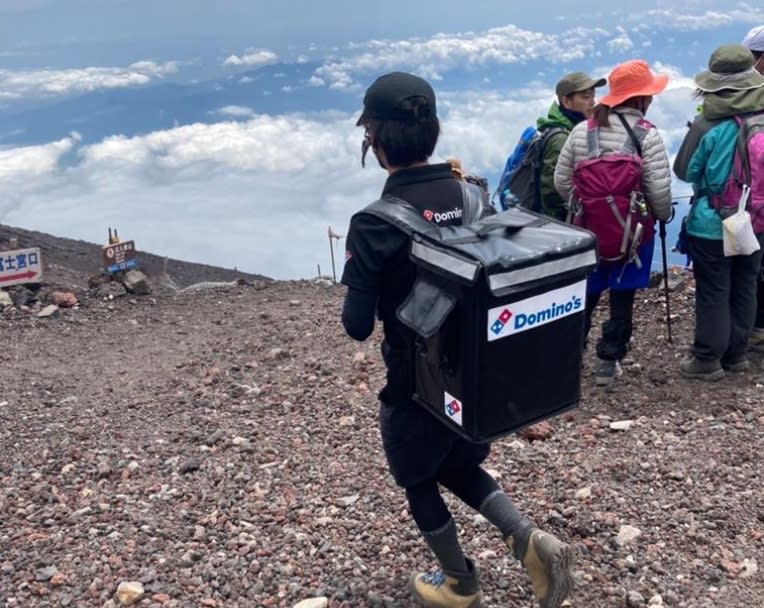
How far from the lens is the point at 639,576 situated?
362 cm

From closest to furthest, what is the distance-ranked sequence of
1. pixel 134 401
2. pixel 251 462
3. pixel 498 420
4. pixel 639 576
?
pixel 498 420
pixel 639 576
pixel 251 462
pixel 134 401

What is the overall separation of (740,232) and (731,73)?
3.33 ft

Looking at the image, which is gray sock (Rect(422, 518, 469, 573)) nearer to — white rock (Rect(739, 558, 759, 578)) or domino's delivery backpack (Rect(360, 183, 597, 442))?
domino's delivery backpack (Rect(360, 183, 597, 442))

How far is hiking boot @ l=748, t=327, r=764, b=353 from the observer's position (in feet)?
20.5

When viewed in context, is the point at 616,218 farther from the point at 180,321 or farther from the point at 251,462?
the point at 180,321

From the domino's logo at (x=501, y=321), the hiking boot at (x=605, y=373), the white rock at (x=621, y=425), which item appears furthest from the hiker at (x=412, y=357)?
the hiking boot at (x=605, y=373)

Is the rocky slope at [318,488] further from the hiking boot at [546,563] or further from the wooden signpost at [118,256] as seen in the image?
the wooden signpost at [118,256]

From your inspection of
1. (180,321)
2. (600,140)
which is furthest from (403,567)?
(180,321)

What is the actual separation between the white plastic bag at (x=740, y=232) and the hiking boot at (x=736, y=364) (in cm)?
101

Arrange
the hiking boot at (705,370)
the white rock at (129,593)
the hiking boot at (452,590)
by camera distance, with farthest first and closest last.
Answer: the hiking boot at (705,370)
the white rock at (129,593)
the hiking boot at (452,590)

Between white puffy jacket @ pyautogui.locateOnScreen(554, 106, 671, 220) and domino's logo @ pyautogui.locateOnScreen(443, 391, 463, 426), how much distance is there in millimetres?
2853

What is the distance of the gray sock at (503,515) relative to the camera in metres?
3.10

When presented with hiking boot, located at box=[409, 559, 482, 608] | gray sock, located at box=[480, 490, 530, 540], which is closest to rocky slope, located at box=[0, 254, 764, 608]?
hiking boot, located at box=[409, 559, 482, 608]

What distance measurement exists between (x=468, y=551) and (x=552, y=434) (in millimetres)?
1532
